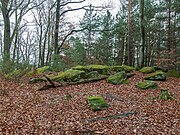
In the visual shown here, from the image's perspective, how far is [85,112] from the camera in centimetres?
712

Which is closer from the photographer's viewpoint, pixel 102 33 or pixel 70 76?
pixel 70 76

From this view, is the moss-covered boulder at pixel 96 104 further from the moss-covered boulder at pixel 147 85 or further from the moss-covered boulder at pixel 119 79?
the moss-covered boulder at pixel 119 79

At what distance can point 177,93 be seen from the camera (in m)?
9.47

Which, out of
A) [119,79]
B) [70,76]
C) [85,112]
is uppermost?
[70,76]

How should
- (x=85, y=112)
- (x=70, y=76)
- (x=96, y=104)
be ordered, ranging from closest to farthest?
(x=85, y=112) < (x=96, y=104) < (x=70, y=76)

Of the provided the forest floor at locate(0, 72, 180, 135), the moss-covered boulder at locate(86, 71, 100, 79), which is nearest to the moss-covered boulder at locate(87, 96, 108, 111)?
the forest floor at locate(0, 72, 180, 135)

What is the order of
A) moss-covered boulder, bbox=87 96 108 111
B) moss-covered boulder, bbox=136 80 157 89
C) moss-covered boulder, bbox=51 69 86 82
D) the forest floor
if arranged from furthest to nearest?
moss-covered boulder, bbox=51 69 86 82, moss-covered boulder, bbox=136 80 157 89, moss-covered boulder, bbox=87 96 108 111, the forest floor

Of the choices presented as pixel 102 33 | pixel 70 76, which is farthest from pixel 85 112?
pixel 102 33

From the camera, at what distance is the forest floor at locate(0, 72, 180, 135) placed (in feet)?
18.6

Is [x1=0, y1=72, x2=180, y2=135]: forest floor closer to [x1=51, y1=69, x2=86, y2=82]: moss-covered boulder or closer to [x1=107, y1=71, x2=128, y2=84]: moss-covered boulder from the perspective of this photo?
[x1=107, y1=71, x2=128, y2=84]: moss-covered boulder

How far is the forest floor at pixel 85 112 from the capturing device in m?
5.68

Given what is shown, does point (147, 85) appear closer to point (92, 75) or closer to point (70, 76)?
point (92, 75)

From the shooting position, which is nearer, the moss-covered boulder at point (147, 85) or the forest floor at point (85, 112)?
the forest floor at point (85, 112)

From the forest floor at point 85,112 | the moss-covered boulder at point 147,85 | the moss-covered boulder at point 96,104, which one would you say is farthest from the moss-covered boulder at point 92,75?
the moss-covered boulder at point 96,104
